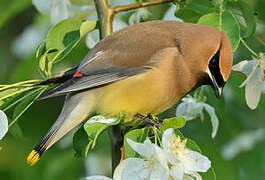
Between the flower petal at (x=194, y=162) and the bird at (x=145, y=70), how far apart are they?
0.61m

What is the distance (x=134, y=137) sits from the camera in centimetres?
251

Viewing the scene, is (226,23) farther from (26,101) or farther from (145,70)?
(26,101)

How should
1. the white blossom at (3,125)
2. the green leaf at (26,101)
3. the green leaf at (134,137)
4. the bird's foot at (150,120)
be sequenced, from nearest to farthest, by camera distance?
the green leaf at (134,137), the white blossom at (3,125), the bird's foot at (150,120), the green leaf at (26,101)

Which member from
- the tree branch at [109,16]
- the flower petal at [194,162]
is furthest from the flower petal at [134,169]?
the tree branch at [109,16]

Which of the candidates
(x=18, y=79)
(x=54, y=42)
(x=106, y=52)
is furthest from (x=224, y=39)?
(x=18, y=79)

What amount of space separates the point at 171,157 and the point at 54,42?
88 centimetres

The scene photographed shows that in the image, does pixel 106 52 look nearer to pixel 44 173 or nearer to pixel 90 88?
pixel 90 88

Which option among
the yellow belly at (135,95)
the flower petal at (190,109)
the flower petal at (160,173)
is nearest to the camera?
the flower petal at (160,173)

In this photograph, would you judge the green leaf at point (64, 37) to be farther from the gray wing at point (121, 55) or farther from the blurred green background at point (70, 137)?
the blurred green background at point (70, 137)

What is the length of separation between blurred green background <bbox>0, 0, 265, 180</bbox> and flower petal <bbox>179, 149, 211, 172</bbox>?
772 millimetres

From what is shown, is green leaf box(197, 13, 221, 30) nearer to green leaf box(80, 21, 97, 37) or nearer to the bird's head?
the bird's head

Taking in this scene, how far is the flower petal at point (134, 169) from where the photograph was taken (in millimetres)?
2400

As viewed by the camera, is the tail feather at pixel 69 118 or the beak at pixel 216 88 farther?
the beak at pixel 216 88

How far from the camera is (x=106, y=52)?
9.95ft
